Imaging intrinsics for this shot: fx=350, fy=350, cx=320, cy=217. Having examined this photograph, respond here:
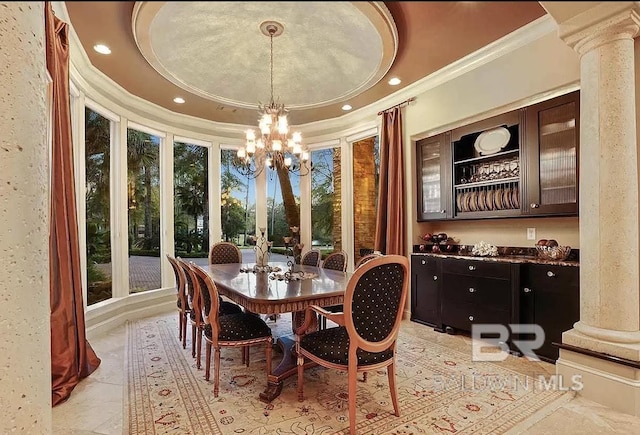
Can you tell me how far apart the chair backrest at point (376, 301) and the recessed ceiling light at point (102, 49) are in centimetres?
292

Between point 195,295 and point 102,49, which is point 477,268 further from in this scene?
point 102,49

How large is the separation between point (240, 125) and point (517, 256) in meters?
4.25

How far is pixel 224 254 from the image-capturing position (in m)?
4.58

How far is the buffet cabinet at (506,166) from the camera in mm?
2869

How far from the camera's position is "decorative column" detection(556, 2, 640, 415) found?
211 centimetres

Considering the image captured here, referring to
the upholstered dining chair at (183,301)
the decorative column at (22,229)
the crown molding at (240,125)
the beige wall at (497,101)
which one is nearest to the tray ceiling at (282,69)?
the crown molding at (240,125)

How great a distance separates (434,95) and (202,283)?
3.19 meters

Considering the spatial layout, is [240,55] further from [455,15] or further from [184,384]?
[455,15]

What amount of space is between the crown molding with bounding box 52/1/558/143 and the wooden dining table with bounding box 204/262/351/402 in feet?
6.79

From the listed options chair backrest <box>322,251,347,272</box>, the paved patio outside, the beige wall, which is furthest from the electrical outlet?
the paved patio outside

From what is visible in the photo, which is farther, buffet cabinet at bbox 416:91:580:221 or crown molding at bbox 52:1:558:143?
crown molding at bbox 52:1:558:143

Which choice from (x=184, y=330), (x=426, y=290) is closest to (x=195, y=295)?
(x=184, y=330)

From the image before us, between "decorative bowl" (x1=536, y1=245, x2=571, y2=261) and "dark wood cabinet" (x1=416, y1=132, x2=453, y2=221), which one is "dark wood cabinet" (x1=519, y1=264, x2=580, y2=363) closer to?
"decorative bowl" (x1=536, y1=245, x2=571, y2=261)

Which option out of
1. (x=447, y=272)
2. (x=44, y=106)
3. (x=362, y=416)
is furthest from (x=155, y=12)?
(x=447, y=272)
